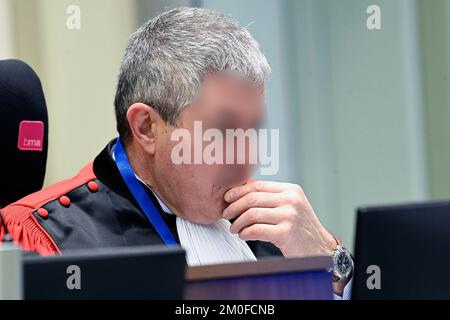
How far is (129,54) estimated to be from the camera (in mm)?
1857

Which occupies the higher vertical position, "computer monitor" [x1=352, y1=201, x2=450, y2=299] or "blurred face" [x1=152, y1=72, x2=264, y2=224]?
"blurred face" [x1=152, y1=72, x2=264, y2=224]

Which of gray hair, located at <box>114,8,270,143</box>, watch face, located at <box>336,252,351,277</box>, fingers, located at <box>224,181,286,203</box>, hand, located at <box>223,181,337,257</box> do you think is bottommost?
watch face, located at <box>336,252,351,277</box>

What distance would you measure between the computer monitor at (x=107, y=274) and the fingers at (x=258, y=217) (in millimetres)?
797

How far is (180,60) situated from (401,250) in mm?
809

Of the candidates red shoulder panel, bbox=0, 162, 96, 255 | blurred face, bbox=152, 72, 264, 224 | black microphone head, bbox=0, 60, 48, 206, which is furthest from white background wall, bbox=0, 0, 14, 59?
blurred face, bbox=152, 72, 264, 224

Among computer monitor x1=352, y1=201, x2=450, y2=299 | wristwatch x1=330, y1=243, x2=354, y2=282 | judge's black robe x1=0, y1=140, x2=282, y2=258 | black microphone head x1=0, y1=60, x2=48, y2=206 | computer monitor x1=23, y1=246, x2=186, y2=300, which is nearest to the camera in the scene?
computer monitor x1=23, y1=246, x2=186, y2=300

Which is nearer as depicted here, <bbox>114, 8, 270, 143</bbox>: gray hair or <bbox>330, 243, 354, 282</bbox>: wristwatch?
<bbox>330, 243, 354, 282</bbox>: wristwatch

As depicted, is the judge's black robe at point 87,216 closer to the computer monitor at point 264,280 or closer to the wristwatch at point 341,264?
the wristwatch at point 341,264

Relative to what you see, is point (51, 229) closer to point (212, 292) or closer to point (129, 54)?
point (129, 54)

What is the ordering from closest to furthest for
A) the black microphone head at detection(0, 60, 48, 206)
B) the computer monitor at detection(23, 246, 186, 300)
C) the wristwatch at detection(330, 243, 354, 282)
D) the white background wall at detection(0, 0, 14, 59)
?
the computer monitor at detection(23, 246, 186, 300) < the wristwatch at detection(330, 243, 354, 282) < the black microphone head at detection(0, 60, 48, 206) < the white background wall at detection(0, 0, 14, 59)

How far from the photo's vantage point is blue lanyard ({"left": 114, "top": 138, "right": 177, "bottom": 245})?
1.77m

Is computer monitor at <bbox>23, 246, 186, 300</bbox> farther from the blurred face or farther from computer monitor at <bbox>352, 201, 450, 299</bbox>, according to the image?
the blurred face

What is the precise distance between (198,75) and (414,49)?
1.93 metres

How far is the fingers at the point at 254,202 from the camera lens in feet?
5.65
